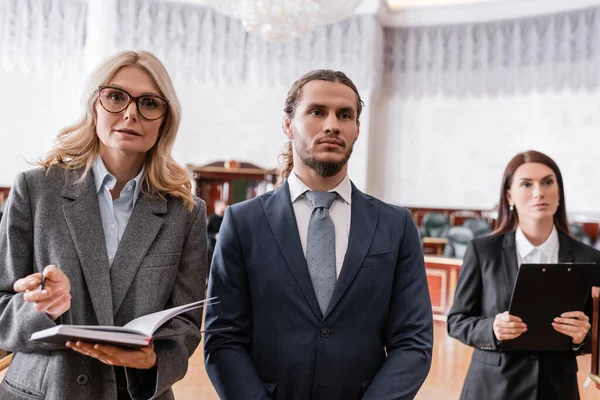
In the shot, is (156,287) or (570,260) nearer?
(156,287)

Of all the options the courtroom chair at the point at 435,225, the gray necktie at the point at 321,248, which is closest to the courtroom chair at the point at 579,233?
the courtroom chair at the point at 435,225

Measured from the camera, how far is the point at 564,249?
209 cm

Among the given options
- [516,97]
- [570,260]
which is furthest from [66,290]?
[516,97]

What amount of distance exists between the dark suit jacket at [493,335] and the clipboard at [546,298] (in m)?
0.08

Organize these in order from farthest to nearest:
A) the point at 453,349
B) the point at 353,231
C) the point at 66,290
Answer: the point at 453,349, the point at 353,231, the point at 66,290

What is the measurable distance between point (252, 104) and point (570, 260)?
7444 millimetres

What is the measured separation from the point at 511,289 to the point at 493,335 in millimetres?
216

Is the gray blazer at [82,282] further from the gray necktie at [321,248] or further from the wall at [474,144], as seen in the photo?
the wall at [474,144]

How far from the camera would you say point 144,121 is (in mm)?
1456

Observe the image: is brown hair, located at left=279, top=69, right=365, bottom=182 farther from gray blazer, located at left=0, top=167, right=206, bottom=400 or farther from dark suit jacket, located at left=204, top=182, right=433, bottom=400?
gray blazer, located at left=0, top=167, right=206, bottom=400

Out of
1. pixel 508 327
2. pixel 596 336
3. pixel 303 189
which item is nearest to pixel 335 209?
pixel 303 189

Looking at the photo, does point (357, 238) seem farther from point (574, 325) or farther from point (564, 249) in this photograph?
point (564, 249)

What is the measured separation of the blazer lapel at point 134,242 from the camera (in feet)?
4.46

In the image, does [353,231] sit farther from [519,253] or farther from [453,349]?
[453,349]
